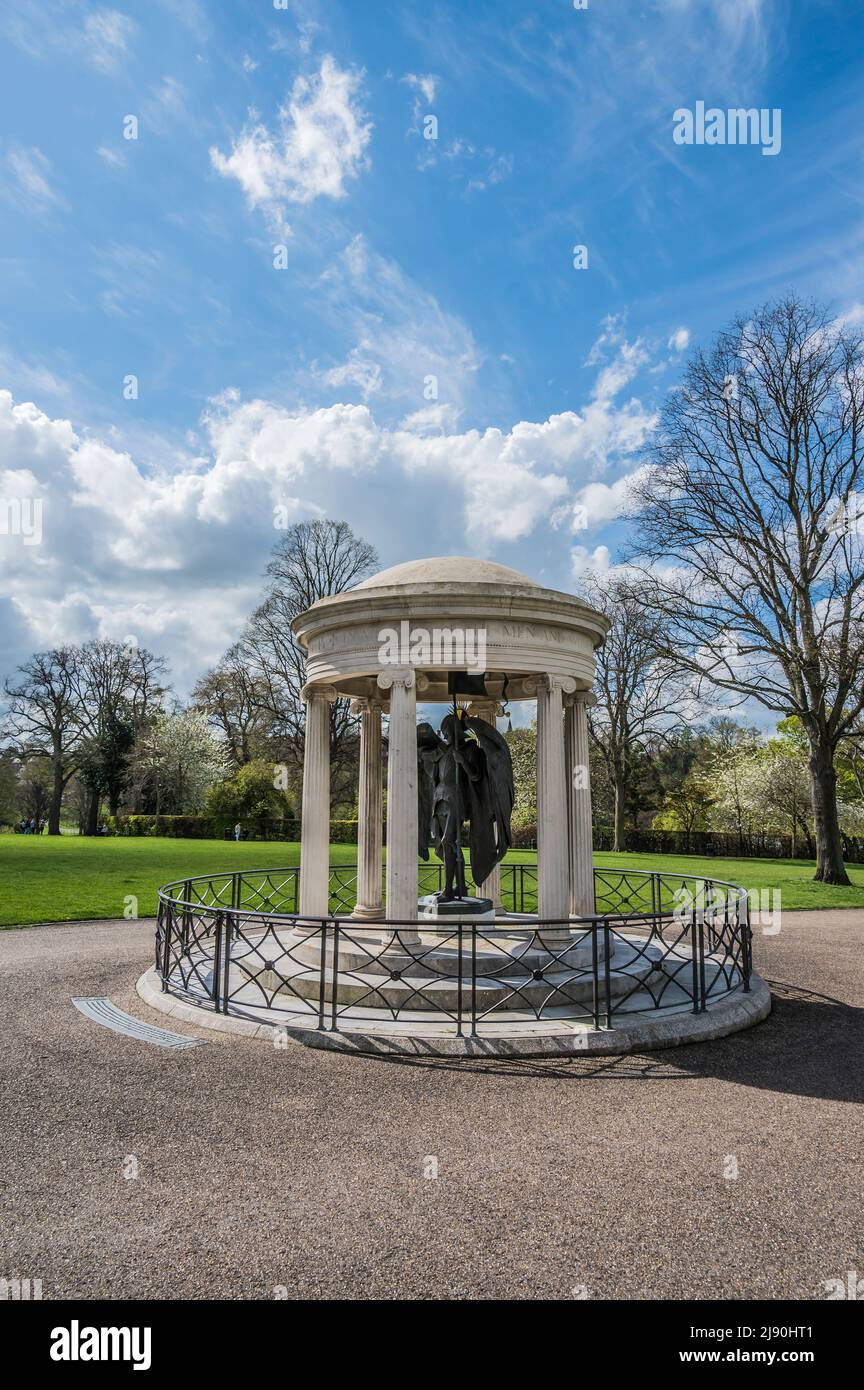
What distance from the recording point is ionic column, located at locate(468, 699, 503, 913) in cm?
1395

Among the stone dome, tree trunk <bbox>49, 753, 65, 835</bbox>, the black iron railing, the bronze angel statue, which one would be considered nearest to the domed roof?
the stone dome

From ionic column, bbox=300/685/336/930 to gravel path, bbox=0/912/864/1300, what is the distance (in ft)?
12.1

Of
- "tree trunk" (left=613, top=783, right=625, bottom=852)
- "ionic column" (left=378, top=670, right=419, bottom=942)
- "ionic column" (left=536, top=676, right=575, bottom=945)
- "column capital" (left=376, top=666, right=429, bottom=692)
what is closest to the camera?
"ionic column" (left=378, top=670, right=419, bottom=942)

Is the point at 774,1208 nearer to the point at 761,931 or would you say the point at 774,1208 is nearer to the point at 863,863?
the point at 761,931

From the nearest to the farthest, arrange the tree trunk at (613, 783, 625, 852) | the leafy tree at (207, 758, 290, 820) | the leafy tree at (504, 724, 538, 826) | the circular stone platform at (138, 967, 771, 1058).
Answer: the circular stone platform at (138, 967, 771, 1058)
the tree trunk at (613, 783, 625, 852)
the leafy tree at (207, 758, 290, 820)
the leafy tree at (504, 724, 538, 826)

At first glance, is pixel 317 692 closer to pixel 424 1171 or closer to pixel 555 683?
pixel 555 683

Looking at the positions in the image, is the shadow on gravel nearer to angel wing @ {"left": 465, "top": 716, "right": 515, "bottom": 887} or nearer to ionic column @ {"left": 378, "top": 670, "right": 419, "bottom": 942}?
ionic column @ {"left": 378, "top": 670, "right": 419, "bottom": 942}

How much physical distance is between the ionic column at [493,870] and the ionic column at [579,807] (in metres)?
1.42

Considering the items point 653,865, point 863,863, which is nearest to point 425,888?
point 653,865

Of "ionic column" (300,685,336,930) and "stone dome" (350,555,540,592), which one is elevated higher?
"stone dome" (350,555,540,592)

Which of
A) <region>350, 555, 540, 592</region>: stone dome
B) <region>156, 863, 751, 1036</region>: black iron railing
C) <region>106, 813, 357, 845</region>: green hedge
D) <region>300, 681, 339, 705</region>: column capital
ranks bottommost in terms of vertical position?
<region>106, 813, 357, 845</region>: green hedge

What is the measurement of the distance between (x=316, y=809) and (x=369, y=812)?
1.99m

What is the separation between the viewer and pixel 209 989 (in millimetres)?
10211
